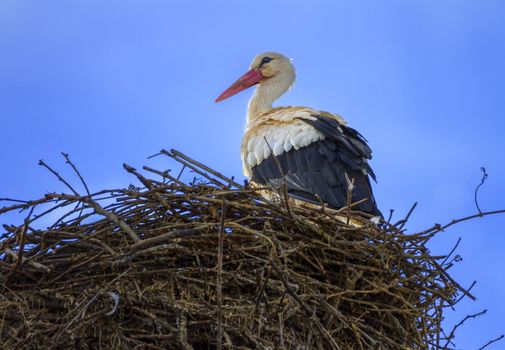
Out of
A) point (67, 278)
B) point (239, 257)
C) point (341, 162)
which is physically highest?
point (341, 162)

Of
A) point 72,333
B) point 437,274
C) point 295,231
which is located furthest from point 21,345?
point 437,274

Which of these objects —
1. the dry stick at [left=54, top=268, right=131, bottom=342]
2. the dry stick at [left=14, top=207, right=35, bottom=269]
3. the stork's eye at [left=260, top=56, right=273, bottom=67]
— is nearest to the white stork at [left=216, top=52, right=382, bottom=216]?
the stork's eye at [left=260, top=56, right=273, bottom=67]

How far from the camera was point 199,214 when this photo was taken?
4719 mm

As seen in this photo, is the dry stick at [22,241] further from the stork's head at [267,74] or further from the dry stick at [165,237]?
the stork's head at [267,74]

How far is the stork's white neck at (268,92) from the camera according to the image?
7289 millimetres

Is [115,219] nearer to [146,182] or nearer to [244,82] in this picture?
[146,182]

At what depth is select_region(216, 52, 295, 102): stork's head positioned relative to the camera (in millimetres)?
7500

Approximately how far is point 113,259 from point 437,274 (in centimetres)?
145

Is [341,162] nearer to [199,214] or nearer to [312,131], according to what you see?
[312,131]

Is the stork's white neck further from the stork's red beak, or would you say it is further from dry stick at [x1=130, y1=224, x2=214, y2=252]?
dry stick at [x1=130, y1=224, x2=214, y2=252]

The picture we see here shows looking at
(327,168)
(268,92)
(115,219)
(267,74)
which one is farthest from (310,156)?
(115,219)

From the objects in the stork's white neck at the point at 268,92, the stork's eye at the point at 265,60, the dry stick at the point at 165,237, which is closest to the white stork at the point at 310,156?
the stork's white neck at the point at 268,92

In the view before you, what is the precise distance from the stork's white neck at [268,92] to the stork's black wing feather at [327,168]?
3.31 feet

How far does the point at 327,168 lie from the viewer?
6062mm
